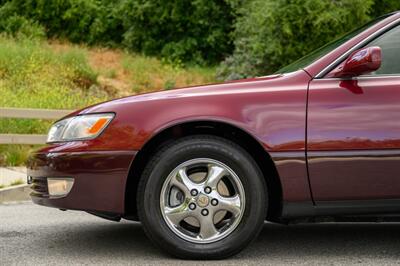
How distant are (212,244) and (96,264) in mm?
764

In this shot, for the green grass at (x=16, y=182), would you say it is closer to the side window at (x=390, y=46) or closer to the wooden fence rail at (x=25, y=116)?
the wooden fence rail at (x=25, y=116)

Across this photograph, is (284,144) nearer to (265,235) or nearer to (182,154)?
(182,154)

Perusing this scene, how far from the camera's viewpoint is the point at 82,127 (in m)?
4.34

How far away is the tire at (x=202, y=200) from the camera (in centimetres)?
420

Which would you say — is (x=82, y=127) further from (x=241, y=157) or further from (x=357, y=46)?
(x=357, y=46)

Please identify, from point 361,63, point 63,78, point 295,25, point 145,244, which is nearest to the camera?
point 361,63

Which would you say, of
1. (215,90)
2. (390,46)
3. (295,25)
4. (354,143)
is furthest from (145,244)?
(295,25)

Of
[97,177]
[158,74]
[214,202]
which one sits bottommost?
[158,74]

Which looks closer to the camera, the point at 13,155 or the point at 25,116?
the point at 25,116

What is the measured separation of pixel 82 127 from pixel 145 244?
1082 millimetres

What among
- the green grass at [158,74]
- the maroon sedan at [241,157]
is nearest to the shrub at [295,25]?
the green grass at [158,74]

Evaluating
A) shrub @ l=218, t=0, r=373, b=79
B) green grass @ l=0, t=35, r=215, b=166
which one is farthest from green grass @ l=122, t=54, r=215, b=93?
shrub @ l=218, t=0, r=373, b=79

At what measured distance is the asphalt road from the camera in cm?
440

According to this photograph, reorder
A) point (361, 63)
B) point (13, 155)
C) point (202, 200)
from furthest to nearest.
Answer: point (13, 155)
point (202, 200)
point (361, 63)
